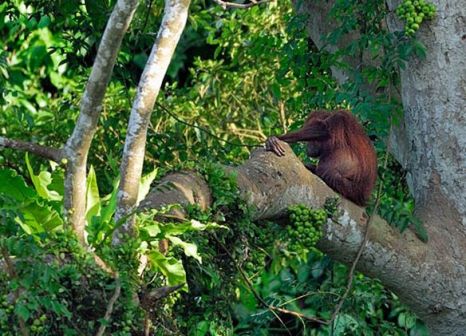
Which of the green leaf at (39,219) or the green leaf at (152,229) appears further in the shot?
the green leaf at (39,219)

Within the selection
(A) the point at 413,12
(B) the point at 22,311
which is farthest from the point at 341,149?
(B) the point at 22,311

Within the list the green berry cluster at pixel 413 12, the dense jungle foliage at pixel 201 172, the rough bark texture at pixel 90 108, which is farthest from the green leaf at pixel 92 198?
the green berry cluster at pixel 413 12

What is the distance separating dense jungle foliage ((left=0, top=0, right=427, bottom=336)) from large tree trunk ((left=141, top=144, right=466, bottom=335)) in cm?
10

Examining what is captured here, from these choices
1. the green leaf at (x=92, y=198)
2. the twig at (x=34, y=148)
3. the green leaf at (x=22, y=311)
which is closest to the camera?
the green leaf at (x=22, y=311)

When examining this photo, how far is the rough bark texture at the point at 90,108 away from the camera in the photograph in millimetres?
3871

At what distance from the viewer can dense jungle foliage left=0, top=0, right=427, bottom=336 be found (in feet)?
11.6

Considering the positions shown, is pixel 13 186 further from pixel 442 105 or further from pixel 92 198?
pixel 442 105

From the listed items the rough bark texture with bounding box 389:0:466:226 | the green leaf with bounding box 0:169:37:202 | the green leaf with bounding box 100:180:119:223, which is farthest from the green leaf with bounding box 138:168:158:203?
the rough bark texture with bounding box 389:0:466:226

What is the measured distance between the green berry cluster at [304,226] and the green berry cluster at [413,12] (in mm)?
931

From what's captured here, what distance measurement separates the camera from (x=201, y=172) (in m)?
4.57

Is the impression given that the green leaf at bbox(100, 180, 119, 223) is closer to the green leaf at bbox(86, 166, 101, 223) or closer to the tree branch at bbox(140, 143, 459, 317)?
the green leaf at bbox(86, 166, 101, 223)

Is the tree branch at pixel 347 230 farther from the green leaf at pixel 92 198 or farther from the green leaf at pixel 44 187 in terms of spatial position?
the green leaf at pixel 44 187

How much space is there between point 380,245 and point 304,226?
0.45m

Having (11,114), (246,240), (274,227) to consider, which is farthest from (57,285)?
(11,114)
